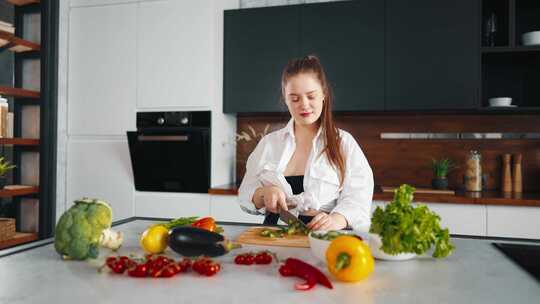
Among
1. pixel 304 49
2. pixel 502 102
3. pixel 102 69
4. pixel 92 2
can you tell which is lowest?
pixel 502 102

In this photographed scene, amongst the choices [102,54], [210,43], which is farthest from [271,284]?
[102,54]

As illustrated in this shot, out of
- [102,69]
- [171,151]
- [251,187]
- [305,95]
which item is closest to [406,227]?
[305,95]

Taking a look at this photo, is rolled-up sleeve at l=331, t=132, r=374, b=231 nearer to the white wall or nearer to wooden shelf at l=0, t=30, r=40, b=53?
the white wall

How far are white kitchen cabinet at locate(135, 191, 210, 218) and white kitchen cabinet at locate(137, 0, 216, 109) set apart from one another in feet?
2.10

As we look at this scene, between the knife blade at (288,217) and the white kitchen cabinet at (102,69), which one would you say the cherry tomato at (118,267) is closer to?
the knife blade at (288,217)

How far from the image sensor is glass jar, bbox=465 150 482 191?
2.78m

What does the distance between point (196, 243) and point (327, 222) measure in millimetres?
498

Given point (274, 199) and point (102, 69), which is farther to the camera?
point (102, 69)

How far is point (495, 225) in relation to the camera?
2.43m

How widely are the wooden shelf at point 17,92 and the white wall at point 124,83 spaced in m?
0.18

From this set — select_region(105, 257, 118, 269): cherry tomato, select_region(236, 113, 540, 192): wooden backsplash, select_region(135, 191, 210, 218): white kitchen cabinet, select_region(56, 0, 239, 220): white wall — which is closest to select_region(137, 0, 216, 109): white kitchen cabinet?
select_region(56, 0, 239, 220): white wall

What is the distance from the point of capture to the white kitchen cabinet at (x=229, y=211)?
283cm

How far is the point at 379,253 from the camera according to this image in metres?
1.07

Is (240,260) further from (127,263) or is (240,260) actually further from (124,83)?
(124,83)
